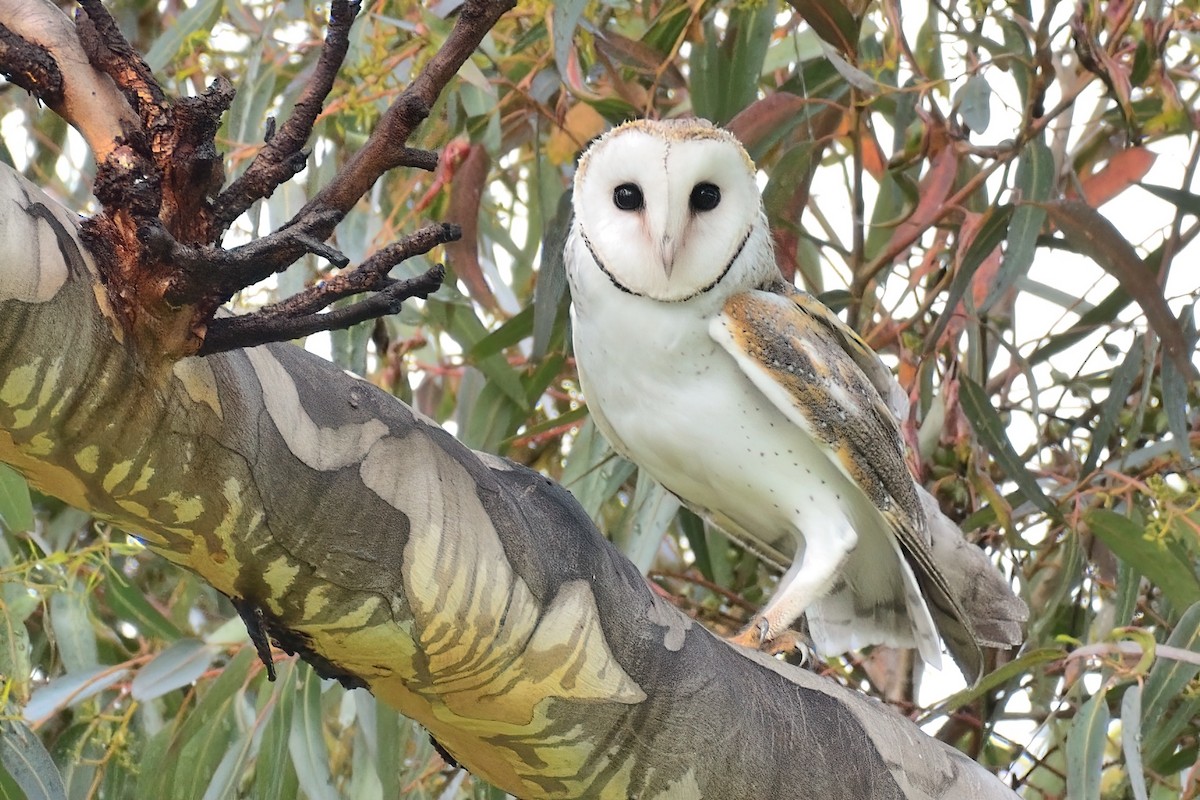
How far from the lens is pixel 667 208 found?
1.37m

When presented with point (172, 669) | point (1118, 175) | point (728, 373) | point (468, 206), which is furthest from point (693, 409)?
point (1118, 175)

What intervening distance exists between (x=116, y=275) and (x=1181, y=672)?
1112 millimetres

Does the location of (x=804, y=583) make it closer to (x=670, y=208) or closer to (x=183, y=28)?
(x=670, y=208)

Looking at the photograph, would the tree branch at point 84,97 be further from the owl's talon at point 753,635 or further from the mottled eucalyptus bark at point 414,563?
the owl's talon at point 753,635

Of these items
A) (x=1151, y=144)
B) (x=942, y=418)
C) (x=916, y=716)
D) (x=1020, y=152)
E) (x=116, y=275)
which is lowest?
(x=916, y=716)

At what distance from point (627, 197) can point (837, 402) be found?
30cm

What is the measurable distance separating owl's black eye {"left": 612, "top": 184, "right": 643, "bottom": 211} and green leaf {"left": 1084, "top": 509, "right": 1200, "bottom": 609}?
1.94 ft

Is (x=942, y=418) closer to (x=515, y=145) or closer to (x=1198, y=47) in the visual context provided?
(x=1198, y=47)

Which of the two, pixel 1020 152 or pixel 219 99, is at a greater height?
pixel 1020 152

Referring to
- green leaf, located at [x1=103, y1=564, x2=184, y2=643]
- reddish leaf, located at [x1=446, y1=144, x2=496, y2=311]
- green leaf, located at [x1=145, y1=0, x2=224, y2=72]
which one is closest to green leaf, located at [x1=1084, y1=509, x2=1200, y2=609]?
reddish leaf, located at [x1=446, y1=144, x2=496, y2=311]

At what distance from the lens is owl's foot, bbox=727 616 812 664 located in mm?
1347

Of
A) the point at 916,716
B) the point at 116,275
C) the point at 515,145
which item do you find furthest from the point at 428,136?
the point at 116,275

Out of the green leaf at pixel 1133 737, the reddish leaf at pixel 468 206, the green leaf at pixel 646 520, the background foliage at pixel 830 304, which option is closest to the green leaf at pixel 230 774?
the background foliage at pixel 830 304

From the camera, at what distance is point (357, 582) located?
78 centimetres
